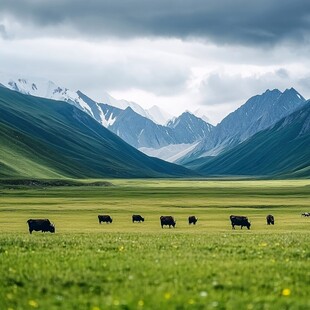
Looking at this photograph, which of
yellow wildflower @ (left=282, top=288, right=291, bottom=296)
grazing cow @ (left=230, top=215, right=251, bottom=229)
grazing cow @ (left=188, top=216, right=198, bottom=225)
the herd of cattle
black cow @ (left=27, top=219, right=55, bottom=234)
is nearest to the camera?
yellow wildflower @ (left=282, top=288, right=291, bottom=296)

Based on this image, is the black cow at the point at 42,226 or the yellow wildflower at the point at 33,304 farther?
the black cow at the point at 42,226

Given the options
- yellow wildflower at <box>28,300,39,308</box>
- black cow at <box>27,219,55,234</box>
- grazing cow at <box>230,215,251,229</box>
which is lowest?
grazing cow at <box>230,215,251,229</box>

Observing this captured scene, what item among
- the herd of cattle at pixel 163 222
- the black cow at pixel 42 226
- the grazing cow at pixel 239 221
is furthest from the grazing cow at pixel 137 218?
the black cow at pixel 42 226

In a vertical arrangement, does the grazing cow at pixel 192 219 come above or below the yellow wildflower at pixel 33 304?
below

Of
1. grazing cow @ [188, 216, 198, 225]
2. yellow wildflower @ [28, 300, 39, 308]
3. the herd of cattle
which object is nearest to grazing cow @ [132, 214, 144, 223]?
the herd of cattle

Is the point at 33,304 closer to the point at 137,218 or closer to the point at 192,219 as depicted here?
the point at 192,219

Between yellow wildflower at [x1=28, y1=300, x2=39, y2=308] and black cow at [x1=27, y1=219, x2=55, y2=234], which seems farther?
black cow at [x1=27, y1=219, x2=55, y2=234]

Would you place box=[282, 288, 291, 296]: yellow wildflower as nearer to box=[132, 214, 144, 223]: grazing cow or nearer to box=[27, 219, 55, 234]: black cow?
box=[27, 219, 55, 234]: black cow

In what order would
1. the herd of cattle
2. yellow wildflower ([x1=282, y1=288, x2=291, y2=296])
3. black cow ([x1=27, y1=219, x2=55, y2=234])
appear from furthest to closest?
the herd of cattle
black cow ([x1=27, y1=219, x2=55, y2=234])
yellow wildflower ([x1=282, y1=288, x2=291, y2=296])

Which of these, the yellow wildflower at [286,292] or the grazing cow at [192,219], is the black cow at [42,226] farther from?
the yellow wildflower at [286,292]

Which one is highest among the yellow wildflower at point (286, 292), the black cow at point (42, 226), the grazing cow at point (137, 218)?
the yellow wildflower at point (286, 292)

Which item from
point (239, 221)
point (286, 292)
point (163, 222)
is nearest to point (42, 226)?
point (163, 222)

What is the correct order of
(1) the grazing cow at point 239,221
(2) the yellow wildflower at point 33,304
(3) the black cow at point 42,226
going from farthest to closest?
(1) the grazing cow at point 239,221 → (3) the black cow at point 42,226 → (2) the yellow wildflower at point 33,304

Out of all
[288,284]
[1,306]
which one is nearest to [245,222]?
[288,284]
